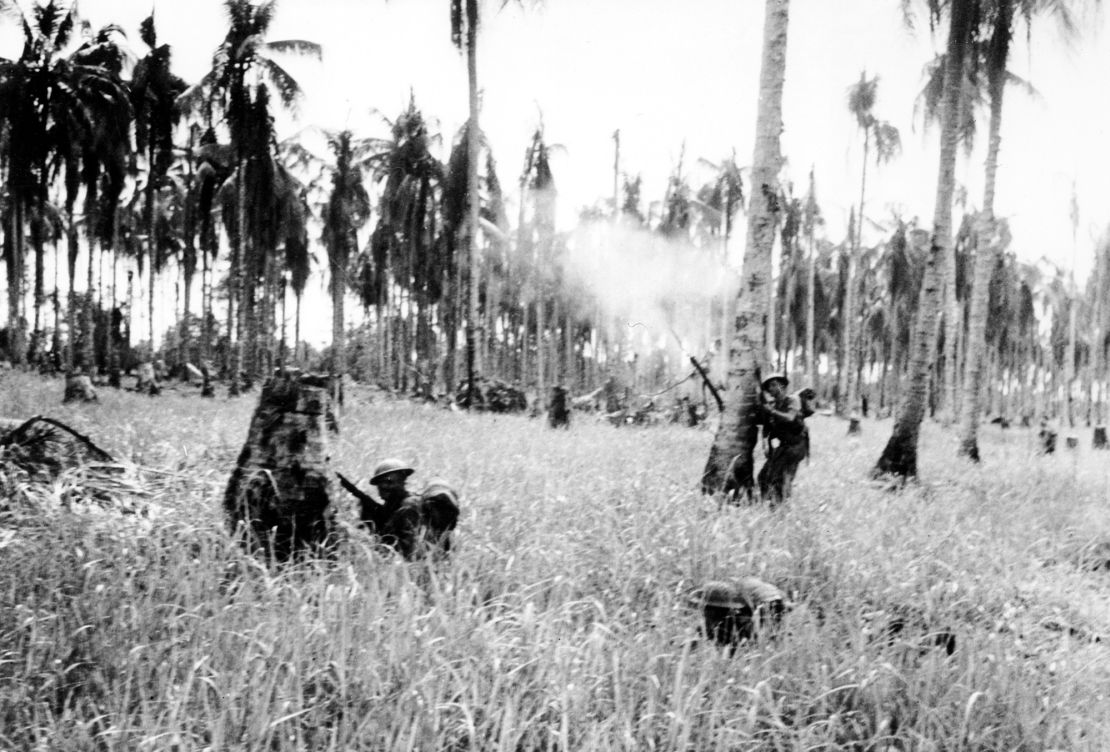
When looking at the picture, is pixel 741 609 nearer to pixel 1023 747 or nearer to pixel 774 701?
pixel 774 701

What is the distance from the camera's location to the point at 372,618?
276 cm

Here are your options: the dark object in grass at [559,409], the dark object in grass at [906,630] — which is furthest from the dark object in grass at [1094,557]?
the dark object in grass at [559,409]

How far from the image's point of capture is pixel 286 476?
384cm

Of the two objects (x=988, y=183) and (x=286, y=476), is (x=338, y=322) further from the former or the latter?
(x=286, y=476)

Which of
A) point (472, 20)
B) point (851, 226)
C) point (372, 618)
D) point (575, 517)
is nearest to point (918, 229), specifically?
point (851, 226)

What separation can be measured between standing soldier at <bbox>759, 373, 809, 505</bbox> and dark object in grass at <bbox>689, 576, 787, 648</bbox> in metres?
3.12

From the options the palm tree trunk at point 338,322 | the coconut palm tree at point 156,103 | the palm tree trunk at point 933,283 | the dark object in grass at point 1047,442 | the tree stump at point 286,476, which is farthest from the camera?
the palm tree trunk at point 338,322

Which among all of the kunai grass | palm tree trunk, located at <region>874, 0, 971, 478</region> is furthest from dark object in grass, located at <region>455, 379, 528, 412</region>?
the kunai grass

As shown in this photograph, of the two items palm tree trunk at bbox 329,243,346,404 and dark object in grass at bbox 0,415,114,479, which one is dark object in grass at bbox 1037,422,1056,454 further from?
palm tree trunk at bbox 329,243,346,404

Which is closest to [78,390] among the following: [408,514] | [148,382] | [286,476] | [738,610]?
[148,382]

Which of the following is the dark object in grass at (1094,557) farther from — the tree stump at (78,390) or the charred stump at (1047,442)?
the tree stump at (78,390)

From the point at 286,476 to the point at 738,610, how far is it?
2.65 metres

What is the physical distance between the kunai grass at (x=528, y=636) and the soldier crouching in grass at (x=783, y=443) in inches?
38.3

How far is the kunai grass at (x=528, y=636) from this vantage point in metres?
2.22
